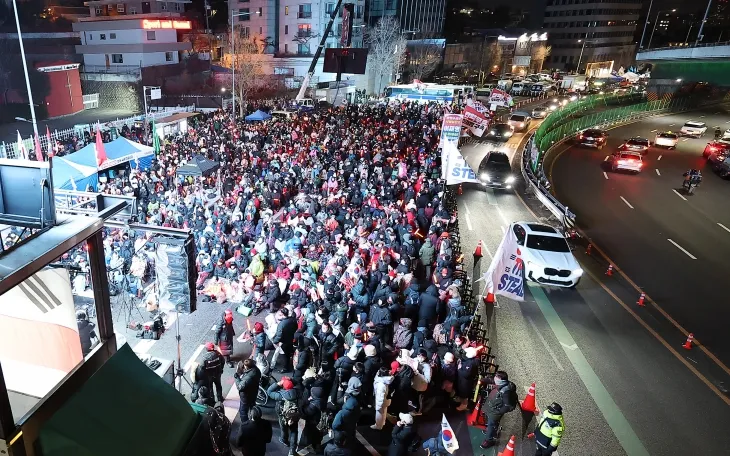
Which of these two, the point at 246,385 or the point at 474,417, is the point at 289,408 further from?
the point at 474,417

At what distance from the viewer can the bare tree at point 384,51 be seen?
58.6 m

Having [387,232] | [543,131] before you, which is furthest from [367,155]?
[543,131]

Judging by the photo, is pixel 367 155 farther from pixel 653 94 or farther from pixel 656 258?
pixel 653 94

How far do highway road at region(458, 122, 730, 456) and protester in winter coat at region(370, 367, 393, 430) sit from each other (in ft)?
6.94

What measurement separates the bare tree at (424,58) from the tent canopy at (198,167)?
56.5 metres

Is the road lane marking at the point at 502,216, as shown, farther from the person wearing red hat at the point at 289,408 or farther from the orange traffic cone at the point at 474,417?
the person wearing red hat at the point at 289,408

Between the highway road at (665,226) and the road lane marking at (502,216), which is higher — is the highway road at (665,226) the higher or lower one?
the higher one

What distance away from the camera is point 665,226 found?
59.9ft

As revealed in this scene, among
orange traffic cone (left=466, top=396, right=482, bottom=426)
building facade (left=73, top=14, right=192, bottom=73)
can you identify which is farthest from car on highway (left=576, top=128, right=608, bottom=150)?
building facade (left=73, top=14, right=192, bottom=73)

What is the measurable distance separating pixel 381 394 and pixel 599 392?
15.1 feet

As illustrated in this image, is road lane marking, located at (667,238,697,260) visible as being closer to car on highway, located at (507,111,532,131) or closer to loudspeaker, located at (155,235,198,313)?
loudspeaker, located at (155,235,198,313)

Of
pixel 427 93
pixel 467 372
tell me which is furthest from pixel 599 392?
pixel 427 93

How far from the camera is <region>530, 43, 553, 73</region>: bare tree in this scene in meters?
91.8

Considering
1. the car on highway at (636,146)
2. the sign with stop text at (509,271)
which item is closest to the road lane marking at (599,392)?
the sign with stop text at (509,271)
